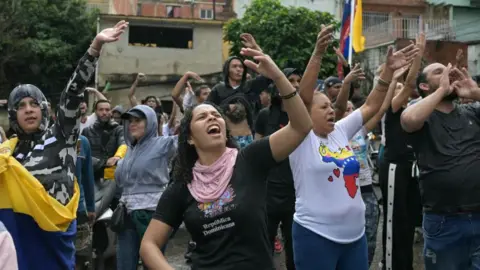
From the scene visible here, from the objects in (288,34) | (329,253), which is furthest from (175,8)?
(329,253)

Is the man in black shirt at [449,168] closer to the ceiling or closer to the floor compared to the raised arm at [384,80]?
closer to the floor

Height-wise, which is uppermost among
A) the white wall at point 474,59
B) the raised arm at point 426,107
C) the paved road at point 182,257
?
the white wall at point 474,59

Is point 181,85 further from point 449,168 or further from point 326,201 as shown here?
point 449,168

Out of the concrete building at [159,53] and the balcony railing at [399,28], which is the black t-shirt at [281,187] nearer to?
the concrete building at [159,53]

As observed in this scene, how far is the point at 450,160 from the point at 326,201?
1.03 m

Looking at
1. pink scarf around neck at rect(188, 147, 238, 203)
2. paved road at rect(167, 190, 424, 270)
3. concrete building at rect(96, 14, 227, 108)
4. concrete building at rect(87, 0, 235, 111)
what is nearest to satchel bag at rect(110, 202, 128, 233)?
paved road at rect(167, 190, 424, 270)

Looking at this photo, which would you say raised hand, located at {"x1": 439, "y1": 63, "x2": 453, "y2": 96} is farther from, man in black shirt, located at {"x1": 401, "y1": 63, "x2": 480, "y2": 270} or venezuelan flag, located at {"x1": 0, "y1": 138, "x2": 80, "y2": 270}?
venezuelan flag, located at {"x1": 0, "y1": 138, "x2": 80, "y2": 270}

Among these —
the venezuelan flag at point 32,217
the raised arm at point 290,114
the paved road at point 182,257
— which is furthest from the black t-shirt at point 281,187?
the raised arm at point 290,114

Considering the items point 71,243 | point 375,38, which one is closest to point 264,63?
point 71,243

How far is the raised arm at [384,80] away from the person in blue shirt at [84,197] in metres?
2.86

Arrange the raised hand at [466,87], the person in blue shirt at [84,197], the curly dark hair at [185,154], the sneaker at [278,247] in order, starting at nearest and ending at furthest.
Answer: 1. the curly dark hair at [185,154]
2. the raised hand at [466,87]
3. the person in blue shirt at [84,197]
4. the sneaker at [278,247]

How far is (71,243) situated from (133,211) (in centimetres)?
111

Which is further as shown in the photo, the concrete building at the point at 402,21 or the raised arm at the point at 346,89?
the concrete building at the point at 402,21

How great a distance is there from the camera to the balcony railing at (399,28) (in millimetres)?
32781
